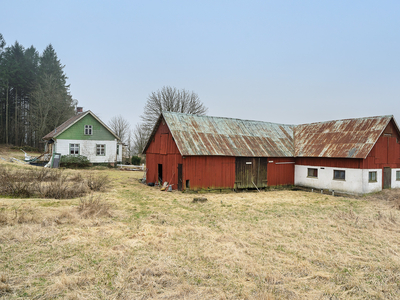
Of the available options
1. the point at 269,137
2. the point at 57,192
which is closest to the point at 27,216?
the point at 57,192

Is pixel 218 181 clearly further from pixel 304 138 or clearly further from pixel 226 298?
pixel 226 298

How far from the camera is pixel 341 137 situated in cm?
2098

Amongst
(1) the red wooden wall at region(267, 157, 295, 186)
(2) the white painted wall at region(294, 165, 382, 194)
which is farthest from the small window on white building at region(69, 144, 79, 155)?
(2) the white painted wall at region(294, 165, 382, 194)

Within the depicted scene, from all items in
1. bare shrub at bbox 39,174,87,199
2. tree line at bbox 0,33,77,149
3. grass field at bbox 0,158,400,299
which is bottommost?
grass field at bbox 0,158,400,299

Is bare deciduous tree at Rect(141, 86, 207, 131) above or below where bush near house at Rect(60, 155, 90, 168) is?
above

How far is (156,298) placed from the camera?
15.9 feet

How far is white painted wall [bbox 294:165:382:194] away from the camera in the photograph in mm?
18188

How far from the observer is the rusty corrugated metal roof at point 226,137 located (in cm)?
1878

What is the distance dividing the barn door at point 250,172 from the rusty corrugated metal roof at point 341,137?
3809 millimetres

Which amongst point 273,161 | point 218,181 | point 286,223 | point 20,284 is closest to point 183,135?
point 218,181

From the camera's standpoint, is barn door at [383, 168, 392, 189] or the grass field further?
barn door at [383, 168, 392, 189]

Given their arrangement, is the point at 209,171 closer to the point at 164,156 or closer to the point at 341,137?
the point at 164,156

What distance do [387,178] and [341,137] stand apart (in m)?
4.33

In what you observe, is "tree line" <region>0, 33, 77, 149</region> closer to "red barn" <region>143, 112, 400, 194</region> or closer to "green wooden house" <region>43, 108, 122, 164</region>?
"green wooden house" <region>43, 108, 122, 164</region>
